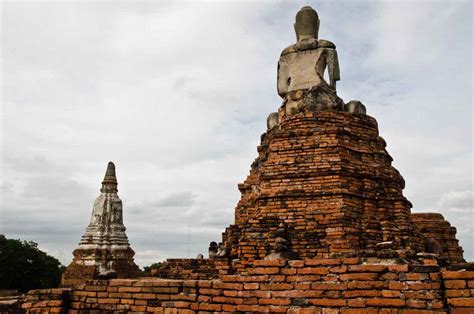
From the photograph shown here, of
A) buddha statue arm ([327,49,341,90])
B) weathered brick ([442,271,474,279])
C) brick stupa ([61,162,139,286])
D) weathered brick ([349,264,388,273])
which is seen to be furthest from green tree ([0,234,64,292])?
weathered brick ([442,271,474,279])

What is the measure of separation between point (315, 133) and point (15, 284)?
3288cm

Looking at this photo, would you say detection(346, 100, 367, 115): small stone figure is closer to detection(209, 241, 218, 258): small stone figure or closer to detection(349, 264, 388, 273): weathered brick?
detection(209, 241, 218, 258): small stone figure

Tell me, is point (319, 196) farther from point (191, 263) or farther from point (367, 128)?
point (191, 263)

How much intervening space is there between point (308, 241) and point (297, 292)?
12.6 ft

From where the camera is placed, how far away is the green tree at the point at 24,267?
113 ft

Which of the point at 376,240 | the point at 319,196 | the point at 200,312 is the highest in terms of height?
the point at 319,196

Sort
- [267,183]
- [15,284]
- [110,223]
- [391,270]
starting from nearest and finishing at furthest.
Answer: [391,270], [267,183], [110,223], [15,284]

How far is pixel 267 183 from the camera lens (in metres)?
A: 9.89

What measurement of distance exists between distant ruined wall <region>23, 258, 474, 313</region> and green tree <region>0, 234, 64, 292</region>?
32.3m

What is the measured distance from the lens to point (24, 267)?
117 feet

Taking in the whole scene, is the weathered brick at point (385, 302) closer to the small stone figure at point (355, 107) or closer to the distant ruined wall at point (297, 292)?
the distant ruined wall at point (297, 292)

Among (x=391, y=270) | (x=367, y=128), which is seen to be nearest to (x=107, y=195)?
(x=367, y=128)

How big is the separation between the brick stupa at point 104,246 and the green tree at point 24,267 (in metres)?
21.3

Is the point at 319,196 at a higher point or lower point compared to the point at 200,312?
higher
